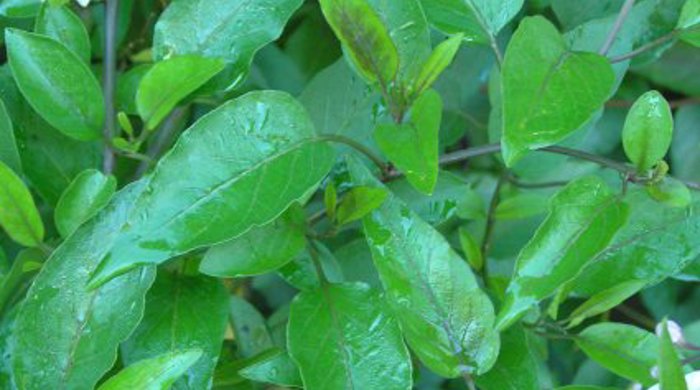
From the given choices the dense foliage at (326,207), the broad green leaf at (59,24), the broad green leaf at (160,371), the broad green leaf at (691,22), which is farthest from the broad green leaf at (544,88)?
the broad green leaf at (59,24)

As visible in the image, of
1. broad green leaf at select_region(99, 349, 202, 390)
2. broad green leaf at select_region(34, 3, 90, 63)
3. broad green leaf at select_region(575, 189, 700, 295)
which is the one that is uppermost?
broad green leaf at select_region(34, 3, 90, 63)

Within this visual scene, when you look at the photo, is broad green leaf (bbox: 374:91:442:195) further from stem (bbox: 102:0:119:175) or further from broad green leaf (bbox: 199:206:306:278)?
stem (bbox: 102:0:119:175)

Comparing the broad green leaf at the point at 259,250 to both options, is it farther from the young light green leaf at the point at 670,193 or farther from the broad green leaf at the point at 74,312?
the young light green leaf at the point at 670,193

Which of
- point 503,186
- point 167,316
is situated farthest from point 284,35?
point 167,316

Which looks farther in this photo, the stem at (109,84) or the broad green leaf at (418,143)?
the stem at (109,84)

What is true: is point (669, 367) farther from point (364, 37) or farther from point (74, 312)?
→ point (74, 312)

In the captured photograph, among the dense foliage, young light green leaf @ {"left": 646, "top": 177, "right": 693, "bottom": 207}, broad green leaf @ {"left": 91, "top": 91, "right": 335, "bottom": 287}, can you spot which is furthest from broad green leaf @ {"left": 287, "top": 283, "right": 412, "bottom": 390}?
young light green leaf @ {"left": 646, "top": 177, "right": 693, "bottom": 207}
